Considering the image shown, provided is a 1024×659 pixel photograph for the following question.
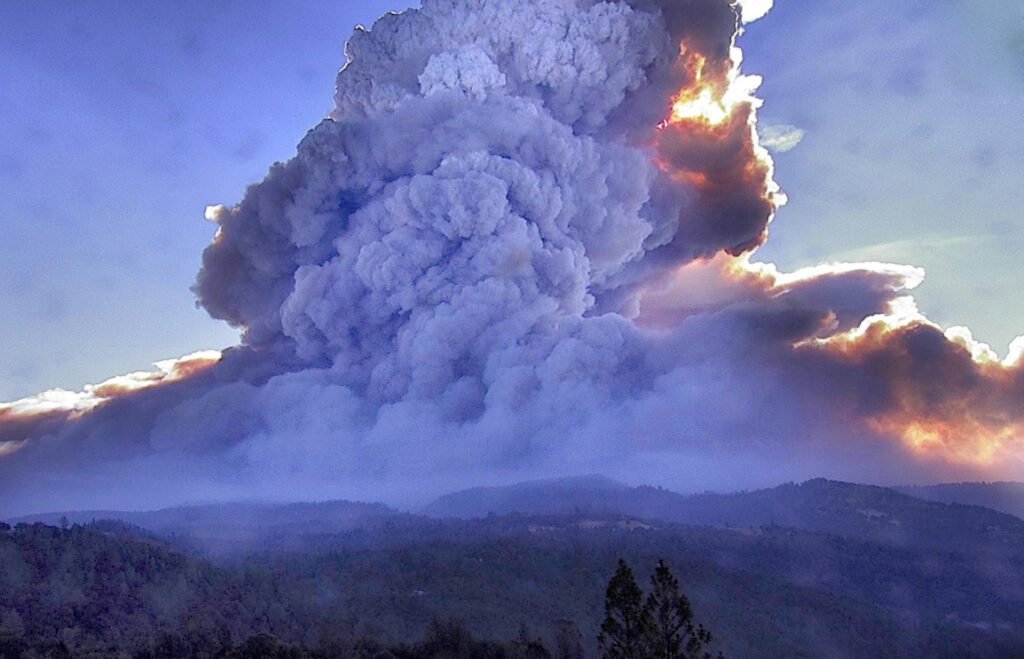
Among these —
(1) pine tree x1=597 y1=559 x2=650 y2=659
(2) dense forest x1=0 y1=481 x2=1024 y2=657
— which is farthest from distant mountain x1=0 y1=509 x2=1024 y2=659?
A: (1) pine tree x1=597 y1=559 x2=650 y2=659

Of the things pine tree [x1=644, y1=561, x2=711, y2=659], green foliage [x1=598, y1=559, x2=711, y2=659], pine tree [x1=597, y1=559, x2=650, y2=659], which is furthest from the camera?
pine tree [x1=597, y1=559, x2=650, y2=659]

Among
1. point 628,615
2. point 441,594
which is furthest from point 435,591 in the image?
point 628,615

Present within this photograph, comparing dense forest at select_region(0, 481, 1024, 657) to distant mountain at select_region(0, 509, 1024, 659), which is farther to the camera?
distant mountain at select_region(0, 509, 1024, 659)

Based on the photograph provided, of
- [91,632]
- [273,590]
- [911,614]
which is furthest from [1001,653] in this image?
[91,632]

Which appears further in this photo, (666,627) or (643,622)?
(666,627)

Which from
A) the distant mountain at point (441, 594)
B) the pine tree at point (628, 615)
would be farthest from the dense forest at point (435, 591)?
the pine tree at point (628, 615)

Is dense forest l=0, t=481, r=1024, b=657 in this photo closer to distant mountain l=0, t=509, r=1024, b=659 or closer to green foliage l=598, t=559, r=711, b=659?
distant mountain l=0, t=509, r=1024, b=659

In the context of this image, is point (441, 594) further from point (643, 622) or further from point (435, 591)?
point (643, 622)

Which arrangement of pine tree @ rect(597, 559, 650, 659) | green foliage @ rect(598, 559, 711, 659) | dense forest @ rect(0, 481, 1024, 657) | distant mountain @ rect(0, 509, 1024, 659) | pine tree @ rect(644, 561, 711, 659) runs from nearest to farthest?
pine tree @ rect(644, 561, 711, 659) < green foliage @ rect(598, 559, 711, 659) < pine tree @ rect(597, 559, 650, 659) < dense forest @ rect(0, 481, 1024, 657) < distant mountain @ rect(0, 509, 1024, 659)
